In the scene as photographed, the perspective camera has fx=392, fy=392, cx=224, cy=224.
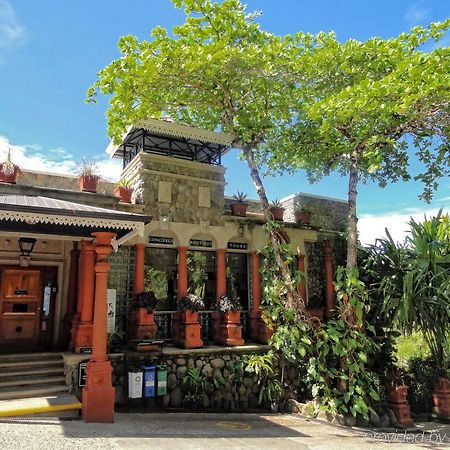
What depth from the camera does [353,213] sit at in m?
9.80

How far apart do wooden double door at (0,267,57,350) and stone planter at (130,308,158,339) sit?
1.97 meters

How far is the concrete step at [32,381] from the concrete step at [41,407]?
57 cm

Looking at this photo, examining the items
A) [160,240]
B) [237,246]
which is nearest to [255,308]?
[237,246]

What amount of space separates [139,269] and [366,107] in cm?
644

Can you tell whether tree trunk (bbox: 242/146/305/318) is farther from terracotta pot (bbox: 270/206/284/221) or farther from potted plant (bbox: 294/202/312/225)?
potted plant (bbox: 294/202/312/225)

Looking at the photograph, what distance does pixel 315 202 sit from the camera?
556 inches

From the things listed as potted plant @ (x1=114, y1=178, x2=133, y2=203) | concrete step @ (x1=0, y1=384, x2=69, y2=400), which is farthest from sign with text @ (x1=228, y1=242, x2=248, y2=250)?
concrete step @ (x1=0, y1=384, x2=69, y2=400)

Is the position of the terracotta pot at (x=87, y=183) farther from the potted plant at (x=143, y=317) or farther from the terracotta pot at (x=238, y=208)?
the terracotta pot at (x=238, y=208)

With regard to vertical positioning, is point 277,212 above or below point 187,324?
above

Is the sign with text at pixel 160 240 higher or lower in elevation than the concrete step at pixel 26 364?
higher

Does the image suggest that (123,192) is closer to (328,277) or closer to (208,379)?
→ (208,379)

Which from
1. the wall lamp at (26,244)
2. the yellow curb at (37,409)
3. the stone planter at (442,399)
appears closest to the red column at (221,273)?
the wall lamp at (26,244)

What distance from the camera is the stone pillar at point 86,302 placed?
→ 8.29 meters

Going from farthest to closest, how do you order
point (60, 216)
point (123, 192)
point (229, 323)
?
1. point (123, 192)
2. point (229, 323)
3. point (60, 216)
